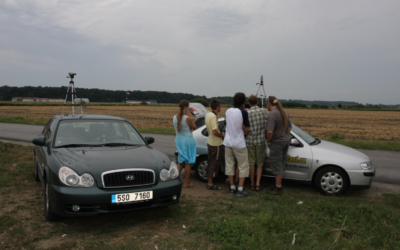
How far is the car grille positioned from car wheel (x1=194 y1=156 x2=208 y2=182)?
269 cm

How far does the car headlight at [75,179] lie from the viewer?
4020 millimetres

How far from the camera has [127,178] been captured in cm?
415

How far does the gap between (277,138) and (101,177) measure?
10.5 ft

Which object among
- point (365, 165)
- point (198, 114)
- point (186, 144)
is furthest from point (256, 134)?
point (198, 114)

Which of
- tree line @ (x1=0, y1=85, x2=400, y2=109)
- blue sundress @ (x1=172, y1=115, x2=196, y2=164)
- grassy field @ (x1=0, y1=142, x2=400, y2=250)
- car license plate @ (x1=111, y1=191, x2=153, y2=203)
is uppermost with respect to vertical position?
tree line @ (x1=0, y1=85, x2=400, y2=109)

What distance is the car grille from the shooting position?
4078 mm

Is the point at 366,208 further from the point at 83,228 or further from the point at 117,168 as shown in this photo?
the point at 83,228

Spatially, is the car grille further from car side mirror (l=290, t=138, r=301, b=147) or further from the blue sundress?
car side mirror (l=290, t=138, r=301, b=147)

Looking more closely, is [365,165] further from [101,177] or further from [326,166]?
[101,177]

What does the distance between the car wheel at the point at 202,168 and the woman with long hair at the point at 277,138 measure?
5.12ft

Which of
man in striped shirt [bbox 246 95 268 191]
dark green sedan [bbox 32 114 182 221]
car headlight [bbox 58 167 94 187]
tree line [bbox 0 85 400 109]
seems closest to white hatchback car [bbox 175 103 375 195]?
man in striped shirt [bbox 246 95 268 191]

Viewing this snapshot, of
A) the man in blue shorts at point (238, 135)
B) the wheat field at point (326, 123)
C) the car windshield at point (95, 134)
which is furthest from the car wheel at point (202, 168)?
the wheat field at point (326, 123)

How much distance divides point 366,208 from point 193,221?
8.39ft

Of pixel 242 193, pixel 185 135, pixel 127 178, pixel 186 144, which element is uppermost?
pixel 185 135
